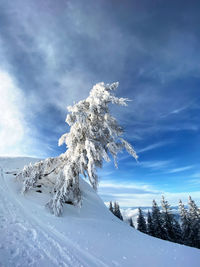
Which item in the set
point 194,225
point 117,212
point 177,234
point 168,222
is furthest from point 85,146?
point 117,212

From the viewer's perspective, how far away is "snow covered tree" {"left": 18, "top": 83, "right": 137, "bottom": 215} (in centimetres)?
872

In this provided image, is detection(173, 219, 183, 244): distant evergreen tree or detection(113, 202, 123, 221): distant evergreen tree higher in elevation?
detection(113, 202, 123, 221): distant evergreen tree

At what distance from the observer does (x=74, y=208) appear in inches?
376

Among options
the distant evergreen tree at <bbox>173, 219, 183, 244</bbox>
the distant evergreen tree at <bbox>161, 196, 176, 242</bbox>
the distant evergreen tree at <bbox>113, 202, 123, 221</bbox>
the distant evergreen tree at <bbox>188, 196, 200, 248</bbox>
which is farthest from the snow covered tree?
the distant evergreen tree at <bbox>113, 202, 123, 221</bbox>

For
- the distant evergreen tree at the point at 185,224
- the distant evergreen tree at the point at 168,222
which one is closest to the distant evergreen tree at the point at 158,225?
the distant evergreen tree at the point at 168,222

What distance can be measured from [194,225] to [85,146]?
96.4 feet

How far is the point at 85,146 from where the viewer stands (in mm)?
9086

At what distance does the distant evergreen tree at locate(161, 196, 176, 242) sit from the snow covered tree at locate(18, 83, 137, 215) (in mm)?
23722

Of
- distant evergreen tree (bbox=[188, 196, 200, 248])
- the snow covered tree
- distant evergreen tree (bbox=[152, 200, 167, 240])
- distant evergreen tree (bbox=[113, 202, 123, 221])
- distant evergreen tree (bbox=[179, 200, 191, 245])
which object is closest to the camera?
the snow covered tree

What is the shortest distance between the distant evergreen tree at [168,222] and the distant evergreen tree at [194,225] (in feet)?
10.6

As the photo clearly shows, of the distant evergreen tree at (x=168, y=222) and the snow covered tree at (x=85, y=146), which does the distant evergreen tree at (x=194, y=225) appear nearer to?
the distant evergreen tree at (x=168, y=222)

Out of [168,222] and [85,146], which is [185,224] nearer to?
[168,222]

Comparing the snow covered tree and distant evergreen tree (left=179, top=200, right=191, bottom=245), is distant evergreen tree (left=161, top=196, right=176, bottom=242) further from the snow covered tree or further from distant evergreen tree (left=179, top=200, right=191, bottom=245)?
the snow covered tree

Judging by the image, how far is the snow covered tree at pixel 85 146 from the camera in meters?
8.72
